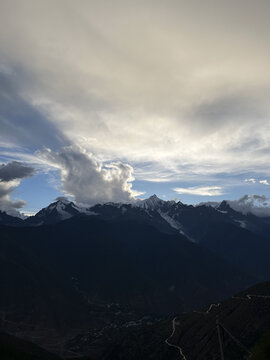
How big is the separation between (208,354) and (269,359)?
9756cm

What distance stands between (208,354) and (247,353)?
23.6 metres

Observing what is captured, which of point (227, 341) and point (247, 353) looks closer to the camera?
point (247, 353)

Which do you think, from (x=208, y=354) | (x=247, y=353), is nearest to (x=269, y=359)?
(x=247, y=353)

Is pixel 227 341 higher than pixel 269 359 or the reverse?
the reverse

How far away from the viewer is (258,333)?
199375 millimetres

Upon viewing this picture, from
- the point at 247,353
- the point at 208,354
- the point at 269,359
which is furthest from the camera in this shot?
the point at 208,354

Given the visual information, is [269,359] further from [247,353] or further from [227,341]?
[227,341]

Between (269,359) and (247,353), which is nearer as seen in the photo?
(269,359)

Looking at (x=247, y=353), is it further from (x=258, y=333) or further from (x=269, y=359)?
(x=269, y=359)

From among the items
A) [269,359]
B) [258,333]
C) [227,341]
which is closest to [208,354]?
[227,341]

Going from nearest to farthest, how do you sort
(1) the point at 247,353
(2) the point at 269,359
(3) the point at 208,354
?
(2) the point at 269,359 → (1) the point at 247,353 → (3) the point at 208,354

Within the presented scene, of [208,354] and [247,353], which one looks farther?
[208,354]

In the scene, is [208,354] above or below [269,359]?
below

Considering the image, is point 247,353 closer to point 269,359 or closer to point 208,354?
point 208,354
